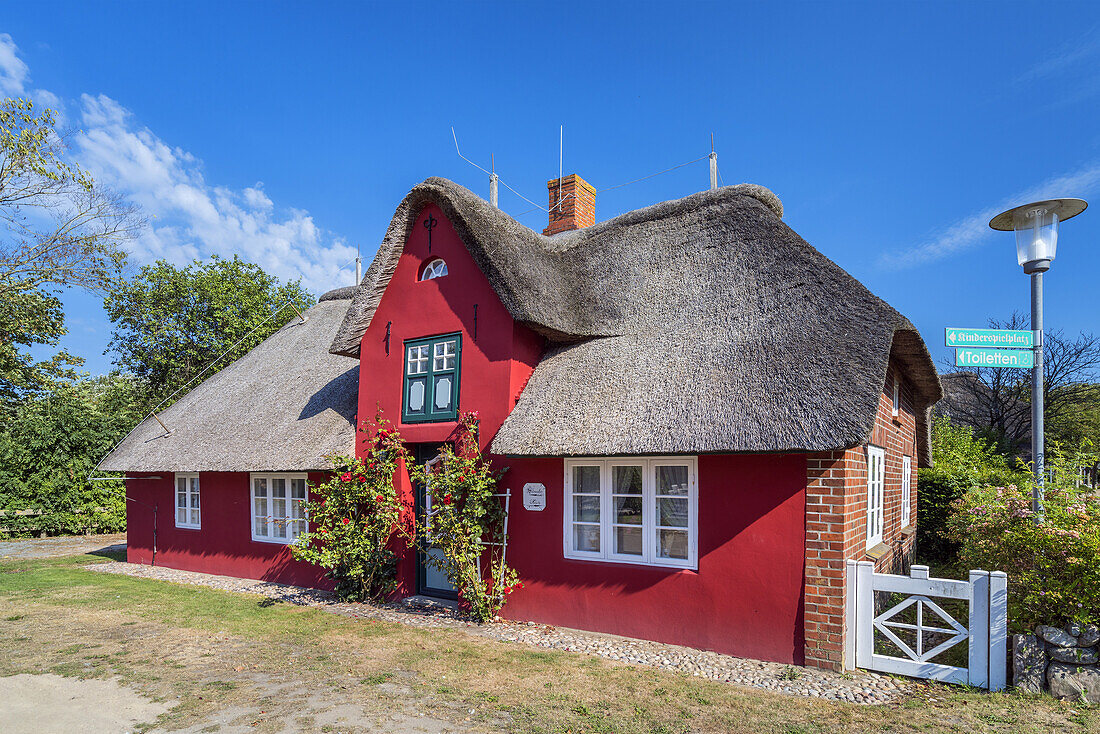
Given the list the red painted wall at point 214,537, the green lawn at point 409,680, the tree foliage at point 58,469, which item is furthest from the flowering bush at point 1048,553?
the tree foliage at point 58,469

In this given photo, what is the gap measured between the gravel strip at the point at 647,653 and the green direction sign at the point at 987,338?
349 centimetres

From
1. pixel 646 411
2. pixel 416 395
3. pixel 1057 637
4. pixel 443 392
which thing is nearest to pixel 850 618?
pixel 1057 637

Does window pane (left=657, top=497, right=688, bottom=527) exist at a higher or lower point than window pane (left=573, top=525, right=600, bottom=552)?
higher

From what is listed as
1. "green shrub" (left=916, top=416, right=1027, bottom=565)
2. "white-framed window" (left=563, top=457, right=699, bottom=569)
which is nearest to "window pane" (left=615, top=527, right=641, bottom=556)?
"white-framed window" (left=563, top=457, right=699, bottom=569)

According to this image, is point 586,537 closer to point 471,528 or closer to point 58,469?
point 471,528

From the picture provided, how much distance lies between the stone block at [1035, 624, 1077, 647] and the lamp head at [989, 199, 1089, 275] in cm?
358

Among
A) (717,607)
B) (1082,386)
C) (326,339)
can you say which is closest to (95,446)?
(326,339)

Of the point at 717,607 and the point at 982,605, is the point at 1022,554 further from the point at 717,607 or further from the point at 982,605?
the point at 717,607

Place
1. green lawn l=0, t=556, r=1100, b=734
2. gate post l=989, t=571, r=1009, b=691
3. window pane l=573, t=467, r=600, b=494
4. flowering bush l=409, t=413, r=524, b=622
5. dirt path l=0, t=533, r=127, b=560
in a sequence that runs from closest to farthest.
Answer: green lawn l=0, t=556, r=1100, b=734
gate post l=989, t=571, r=1009, b=691
window pane l=573, t=467, r=600, b=494
flowering bush l=409, t=413, r=524, b=622
dirt path l=0, t=533, r=127, b=560

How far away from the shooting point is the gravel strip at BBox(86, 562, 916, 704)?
19.0ft

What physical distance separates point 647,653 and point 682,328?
13.0ft

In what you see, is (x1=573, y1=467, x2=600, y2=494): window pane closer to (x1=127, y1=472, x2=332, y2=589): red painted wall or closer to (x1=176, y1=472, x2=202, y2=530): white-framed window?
(x1=127, y1=472, x2=332, y2=589): red painted wall

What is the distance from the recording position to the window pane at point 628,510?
7.70 meters

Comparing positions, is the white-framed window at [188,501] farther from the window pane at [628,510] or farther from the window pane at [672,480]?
the window pane at [672,480]
